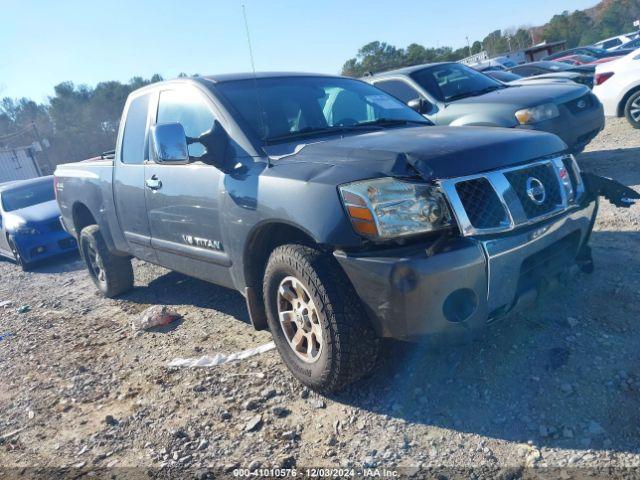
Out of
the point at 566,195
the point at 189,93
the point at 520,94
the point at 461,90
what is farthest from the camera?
the point at 461,90

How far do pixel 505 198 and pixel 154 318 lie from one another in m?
3.23

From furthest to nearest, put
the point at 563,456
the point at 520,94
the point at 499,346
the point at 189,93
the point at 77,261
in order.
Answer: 1. the point at 77,261
2. the point at 520,94
3. the point at 189,93
4. the point at 499,346
5. the point at 563,456

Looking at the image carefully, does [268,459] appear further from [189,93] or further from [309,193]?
[189,93]

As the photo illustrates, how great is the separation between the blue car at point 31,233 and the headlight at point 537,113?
285 inches

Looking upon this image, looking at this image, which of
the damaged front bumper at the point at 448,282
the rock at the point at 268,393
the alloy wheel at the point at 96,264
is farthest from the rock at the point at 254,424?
the alloy wheel at the point at 96,264

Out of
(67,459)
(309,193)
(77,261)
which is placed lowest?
(77,261)

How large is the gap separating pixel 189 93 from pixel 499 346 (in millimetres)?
2706

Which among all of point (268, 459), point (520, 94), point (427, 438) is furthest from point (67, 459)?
point (520, 94)

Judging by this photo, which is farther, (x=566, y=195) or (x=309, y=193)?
(x=566, y=195)

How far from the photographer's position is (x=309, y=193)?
2.64 meters

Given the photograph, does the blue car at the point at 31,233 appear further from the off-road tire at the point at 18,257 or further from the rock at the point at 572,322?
the rock at the point at 572,322

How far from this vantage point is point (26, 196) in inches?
392

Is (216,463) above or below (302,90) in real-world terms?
below

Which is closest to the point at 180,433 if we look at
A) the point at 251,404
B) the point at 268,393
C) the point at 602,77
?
the point at 251,404
